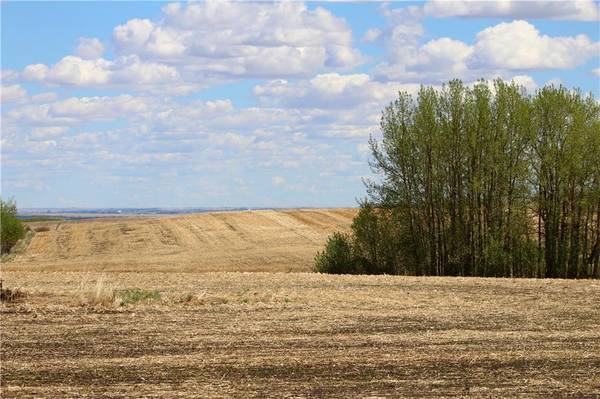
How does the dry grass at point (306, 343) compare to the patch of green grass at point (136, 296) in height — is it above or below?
below

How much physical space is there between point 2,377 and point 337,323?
340 inches

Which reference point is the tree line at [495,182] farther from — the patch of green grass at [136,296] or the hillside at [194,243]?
the patch of green grass at [136,296]

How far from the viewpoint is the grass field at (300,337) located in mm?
14758

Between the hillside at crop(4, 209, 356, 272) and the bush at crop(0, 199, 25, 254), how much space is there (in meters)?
1.77

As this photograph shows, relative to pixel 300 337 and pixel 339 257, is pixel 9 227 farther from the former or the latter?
pixel 300 337

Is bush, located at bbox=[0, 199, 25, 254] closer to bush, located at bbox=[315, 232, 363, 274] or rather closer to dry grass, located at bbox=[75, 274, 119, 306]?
bush, located at bbox=[315, 232, 363, 274]

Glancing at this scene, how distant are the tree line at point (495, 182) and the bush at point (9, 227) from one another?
41800mm

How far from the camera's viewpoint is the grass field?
48.4 ft

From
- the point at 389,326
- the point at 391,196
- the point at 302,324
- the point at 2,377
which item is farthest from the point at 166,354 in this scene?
the point at 391,196

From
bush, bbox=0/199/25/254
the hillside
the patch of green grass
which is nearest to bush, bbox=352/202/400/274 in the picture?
the hillside

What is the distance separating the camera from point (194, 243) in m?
78.6

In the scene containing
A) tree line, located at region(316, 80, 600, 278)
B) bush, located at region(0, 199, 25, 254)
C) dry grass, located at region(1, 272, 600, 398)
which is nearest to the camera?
dry grass, located at region(1, 272, 600, 398)

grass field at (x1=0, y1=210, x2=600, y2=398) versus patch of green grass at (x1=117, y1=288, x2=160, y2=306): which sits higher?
patch of green grass at (x1=117, y1=288, x2=160, y2=306)

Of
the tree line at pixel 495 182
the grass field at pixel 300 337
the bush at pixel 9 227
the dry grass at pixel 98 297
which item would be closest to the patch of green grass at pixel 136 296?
the grass field at pixel 300 337
